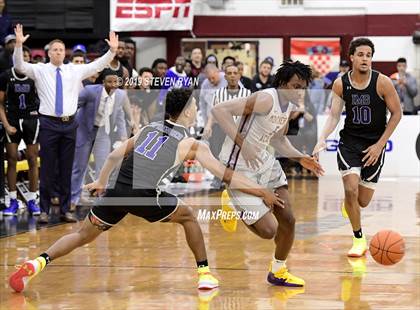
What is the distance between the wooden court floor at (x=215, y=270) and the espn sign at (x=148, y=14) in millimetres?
12625

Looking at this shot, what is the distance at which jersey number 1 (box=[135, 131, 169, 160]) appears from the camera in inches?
351

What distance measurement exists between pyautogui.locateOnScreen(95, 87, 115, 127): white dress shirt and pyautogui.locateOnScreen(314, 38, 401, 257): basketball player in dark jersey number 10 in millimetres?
4923

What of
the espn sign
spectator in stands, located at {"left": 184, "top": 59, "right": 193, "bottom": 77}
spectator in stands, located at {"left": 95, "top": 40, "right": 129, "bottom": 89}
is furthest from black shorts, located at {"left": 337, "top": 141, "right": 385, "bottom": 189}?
the espn sign

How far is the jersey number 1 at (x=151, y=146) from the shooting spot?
892 centimetres

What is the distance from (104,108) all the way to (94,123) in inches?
11.5

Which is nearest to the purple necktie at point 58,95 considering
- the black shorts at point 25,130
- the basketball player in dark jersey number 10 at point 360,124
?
the black shorts at point 25,130

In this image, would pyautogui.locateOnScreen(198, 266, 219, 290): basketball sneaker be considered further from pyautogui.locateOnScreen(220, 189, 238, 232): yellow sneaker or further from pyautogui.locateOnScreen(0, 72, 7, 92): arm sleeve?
pyautogui.locateOnScreen(0, 72, 7, 92): arm sleeve

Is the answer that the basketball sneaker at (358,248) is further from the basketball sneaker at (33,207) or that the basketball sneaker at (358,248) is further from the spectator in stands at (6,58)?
the spectator in stands at (6,58)

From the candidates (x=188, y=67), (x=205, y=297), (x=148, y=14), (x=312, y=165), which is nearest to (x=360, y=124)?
(x=312, y=165)

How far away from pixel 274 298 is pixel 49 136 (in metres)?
5.68

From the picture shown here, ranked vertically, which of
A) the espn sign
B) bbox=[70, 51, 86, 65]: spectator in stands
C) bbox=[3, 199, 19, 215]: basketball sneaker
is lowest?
bbox=[3, 199, 19, 215]: basketball sneaker

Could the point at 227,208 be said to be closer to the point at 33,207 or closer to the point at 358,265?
the point at 358,265

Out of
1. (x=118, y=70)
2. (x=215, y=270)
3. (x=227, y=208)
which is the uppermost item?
(x=118, y=70)

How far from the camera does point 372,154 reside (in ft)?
35.9
